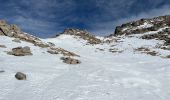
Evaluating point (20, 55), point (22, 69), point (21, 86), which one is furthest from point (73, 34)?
point (21, 86)

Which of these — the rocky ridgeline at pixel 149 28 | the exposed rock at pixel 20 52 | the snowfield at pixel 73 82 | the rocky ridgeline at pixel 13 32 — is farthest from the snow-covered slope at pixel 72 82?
the rocky ridgeline at pixel 149 28

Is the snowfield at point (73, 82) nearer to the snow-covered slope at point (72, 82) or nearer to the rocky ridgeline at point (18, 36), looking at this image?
the snow-covered slope at point (72, 82)

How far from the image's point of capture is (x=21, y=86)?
74.6 feet

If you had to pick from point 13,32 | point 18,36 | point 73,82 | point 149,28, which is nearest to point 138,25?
point 149,28

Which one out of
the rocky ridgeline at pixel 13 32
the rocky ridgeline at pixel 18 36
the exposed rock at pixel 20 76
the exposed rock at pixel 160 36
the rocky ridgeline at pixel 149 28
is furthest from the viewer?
the rocky ridgeline at pixel 149 28

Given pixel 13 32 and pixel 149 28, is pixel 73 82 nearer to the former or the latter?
pixel 13 32

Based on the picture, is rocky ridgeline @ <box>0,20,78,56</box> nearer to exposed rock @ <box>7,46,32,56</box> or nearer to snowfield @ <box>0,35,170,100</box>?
exposed rock @ <box>7,46,32,56</box>

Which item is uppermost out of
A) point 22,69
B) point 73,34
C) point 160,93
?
point 73,34

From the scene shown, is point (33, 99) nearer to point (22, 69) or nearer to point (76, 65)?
point (22, 69)

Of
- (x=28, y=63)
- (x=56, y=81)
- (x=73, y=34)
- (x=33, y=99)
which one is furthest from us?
(x=73, y=34)

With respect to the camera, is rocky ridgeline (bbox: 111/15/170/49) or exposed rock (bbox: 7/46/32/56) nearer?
exposed rock (bbox: 7/46/32/56)

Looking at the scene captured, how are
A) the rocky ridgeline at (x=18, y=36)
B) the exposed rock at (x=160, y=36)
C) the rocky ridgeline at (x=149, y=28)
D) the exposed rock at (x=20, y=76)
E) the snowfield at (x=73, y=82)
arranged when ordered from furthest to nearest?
the rocky ridgeline at (x=149, y=28) < the exposed rock at (x=160, y=36) < the rocky ridgeline at (x=18, y=36) < the exposed rock at (x=20, y=76) < the snowfield at (x=73, y=82)

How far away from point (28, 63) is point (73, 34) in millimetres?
57507

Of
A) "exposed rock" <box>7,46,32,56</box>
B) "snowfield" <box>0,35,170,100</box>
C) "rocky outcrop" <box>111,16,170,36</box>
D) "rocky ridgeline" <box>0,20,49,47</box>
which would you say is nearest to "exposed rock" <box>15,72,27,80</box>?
"snowfield" <box>0,35,170,100</box>
